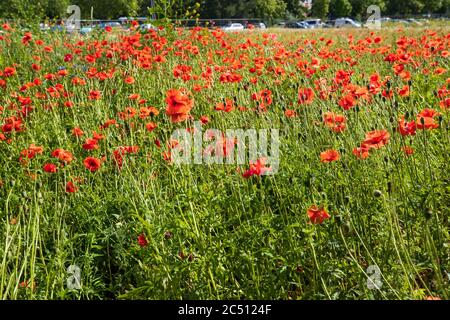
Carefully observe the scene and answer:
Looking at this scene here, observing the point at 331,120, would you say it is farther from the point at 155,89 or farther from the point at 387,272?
the point at 155,89

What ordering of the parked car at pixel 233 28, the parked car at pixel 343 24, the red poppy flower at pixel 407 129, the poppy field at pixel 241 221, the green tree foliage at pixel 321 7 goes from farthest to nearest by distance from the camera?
the green tree foliage at pixel 321 7 → the parked car at pixel 343 24 → the parked car at pixel 233 28 → the red poppy flower at pixel 407 129 → the poppy field at pixel 241 221

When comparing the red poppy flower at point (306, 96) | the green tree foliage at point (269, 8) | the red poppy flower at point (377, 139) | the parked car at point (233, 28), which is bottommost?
the red poppy flower at point (377, 139)

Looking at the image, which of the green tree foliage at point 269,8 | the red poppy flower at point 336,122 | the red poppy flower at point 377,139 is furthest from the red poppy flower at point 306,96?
the green tree foliage at point 269,8

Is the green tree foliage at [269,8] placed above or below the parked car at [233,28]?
above

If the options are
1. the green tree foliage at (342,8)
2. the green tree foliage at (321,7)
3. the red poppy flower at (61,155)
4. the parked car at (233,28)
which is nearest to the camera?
the red poppy flower at (61,155)

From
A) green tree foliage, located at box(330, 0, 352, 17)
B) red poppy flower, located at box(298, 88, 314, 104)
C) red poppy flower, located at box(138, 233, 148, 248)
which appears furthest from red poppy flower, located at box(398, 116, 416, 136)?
green tree foliage, located at box(330, 0, 352, 17)

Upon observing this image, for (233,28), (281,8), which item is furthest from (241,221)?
(281,8)

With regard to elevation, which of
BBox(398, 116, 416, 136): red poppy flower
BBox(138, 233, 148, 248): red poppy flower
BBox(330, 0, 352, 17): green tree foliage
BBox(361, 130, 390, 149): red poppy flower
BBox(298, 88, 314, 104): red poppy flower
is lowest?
BBox(138, 233, 148, 248): red poppy flower

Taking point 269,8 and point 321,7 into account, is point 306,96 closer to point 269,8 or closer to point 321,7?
point 269,8

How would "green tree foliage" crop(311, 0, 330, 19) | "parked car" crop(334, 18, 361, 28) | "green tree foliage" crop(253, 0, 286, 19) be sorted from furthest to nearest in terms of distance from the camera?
"green tree foliage" crop(311, 0, 330, 19) < "green tree foliage" crop(253, 0, 286, 19) < "parked car" crop(334, 18, 361, 28)

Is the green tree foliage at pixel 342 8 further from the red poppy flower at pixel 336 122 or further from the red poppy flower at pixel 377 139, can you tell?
the red poppy flower at pixel 377 139

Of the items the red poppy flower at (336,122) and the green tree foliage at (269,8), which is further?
the green tree foliage at (269,8)

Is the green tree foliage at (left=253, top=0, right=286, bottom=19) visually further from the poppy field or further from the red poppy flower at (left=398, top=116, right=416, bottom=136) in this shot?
the red poppy flower at (left=398, top=116, right=416, bottom=136)
